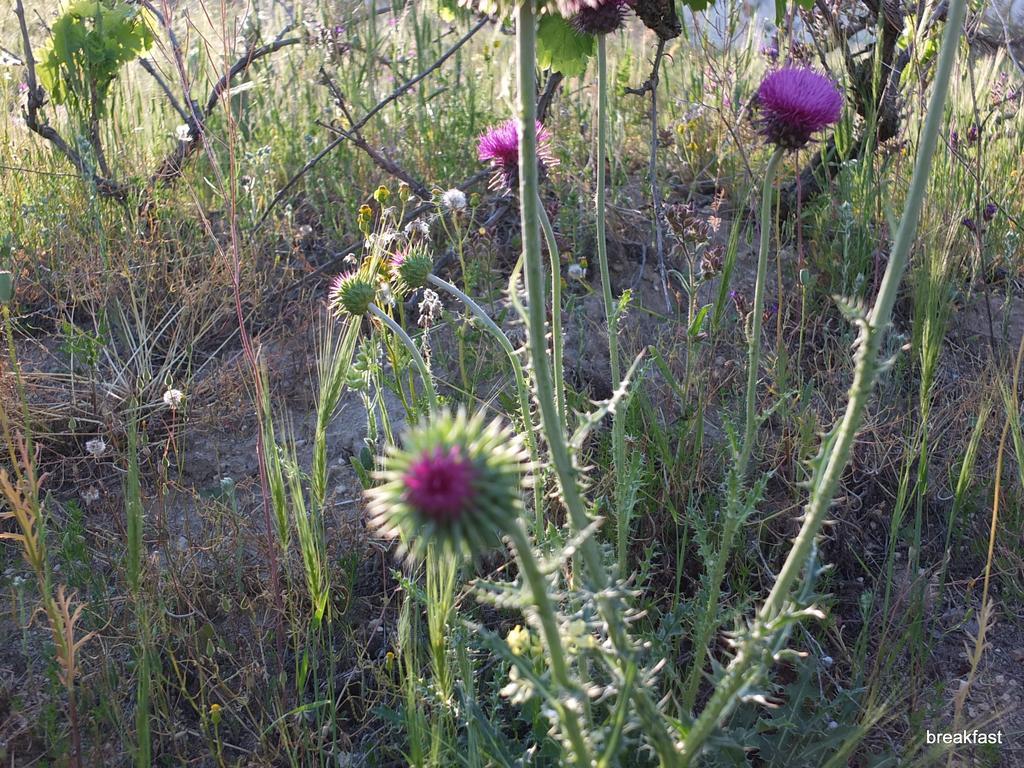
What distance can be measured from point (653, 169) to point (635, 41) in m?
4.22

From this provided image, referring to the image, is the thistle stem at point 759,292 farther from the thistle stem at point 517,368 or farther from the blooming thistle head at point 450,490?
the blooming thistle head at point 450,490

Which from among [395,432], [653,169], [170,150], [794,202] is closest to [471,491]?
[395,432]

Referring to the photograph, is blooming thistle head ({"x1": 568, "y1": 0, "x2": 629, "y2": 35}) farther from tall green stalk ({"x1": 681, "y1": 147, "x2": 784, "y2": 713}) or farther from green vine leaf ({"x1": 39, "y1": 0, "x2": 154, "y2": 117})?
green vine leaf ({"x1": 39, "y1": 0, "x2": 154, "y2": 117})

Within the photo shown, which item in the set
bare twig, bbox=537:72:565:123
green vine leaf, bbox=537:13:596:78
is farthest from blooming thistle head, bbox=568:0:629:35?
bare twig, bbox=537:72:565:123

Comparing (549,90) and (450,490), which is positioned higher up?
(549,90)

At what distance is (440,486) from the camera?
3.59ft

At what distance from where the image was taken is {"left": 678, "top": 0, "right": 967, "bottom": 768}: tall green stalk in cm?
116

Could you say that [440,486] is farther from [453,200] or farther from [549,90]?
[549,90]

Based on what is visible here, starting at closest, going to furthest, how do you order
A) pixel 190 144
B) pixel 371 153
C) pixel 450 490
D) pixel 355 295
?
pixel 450 490
pixel 355 295
pixel 371 153
pixel 190 144

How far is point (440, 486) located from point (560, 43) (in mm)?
1258

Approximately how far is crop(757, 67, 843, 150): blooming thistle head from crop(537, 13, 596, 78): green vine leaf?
403 mm

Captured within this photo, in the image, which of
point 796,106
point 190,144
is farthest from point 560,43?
point 190,144

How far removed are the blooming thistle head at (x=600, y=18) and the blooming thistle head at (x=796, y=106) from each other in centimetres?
34

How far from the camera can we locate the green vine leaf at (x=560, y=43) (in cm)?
197
